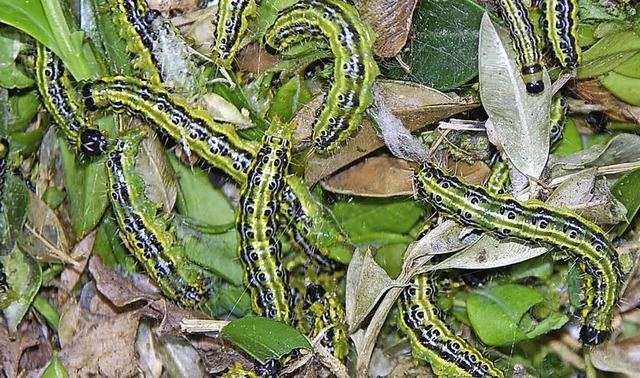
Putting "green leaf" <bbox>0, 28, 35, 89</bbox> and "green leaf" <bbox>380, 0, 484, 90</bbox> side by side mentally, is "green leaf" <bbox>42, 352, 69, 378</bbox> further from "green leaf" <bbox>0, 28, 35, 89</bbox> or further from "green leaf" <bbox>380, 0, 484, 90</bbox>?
"green leaf" <bbox>380, 0, 484, 90</bbox>

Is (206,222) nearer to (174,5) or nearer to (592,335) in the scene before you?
(174,5)

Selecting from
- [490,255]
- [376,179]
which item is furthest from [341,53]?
Result: [490,255]

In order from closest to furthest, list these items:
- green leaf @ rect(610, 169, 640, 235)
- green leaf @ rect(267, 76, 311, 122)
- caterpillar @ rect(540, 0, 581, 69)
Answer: caterpillar @ rect(540, 0, 581, 69)
green leaf @ rect(610, 169, 640, 235)
green leaf @ rect(267, 76, 311, 122)

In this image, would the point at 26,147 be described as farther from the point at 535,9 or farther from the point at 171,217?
the point at 535,9

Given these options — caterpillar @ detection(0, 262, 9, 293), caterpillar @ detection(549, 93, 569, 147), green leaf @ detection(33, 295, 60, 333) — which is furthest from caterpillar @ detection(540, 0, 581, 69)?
caterpillar @ detection(0, 262, 9, 293)

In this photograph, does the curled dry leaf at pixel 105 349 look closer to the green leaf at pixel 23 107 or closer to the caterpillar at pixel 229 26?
the green leaf at pixel 23 107

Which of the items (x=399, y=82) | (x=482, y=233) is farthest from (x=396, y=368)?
(x=399, y=82)

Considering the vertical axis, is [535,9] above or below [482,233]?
above
